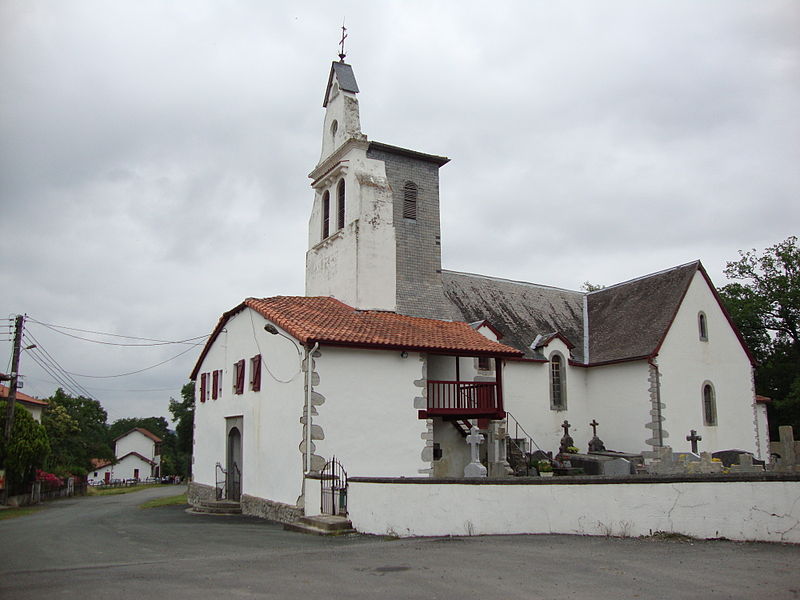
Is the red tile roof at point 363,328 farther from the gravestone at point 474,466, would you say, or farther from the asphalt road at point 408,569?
the asphalt road at point 408,569

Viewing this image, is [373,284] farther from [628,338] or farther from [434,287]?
[628,338]

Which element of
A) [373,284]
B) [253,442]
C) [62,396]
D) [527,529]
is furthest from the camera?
[62,396]

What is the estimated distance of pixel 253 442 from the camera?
69.8 feet

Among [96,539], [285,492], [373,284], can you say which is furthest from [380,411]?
[96,539]

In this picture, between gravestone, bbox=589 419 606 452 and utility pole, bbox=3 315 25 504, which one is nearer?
gravestone, bbox=589 419 606 452

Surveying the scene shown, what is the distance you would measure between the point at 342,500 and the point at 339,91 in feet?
54.3

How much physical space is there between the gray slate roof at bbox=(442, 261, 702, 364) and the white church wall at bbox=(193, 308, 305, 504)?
852 centimetres

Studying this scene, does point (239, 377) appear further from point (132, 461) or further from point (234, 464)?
point (132, 461)

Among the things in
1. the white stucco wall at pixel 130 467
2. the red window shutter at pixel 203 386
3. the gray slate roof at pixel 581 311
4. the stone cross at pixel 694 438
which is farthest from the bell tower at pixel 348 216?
the white stucco wall at pixel 130 467

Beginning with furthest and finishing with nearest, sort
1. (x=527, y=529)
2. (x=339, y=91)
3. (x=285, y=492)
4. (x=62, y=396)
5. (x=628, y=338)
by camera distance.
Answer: (x=62, y=396) → (x=628, y=338) → (x=339, y=91) → (x=285, y=492) → (x=527, y=529)

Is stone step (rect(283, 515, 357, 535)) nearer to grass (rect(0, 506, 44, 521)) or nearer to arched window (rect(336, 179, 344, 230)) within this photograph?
arched window (rect(336, 179, 344, 230))

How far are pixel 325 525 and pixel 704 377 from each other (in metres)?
19.2

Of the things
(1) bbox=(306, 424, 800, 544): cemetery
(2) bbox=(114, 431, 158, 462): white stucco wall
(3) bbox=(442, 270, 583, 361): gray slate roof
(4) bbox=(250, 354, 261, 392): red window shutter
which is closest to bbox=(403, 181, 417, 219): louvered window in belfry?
(3) bbox=(442, 270, 583, 361): gray slate roof

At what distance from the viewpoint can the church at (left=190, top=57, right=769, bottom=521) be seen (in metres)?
19.0
